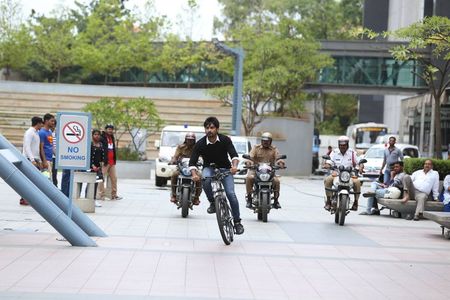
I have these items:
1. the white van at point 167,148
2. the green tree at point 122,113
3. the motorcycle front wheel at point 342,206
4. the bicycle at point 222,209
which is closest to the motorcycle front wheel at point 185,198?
the motorcycle front wheel at point 342,206

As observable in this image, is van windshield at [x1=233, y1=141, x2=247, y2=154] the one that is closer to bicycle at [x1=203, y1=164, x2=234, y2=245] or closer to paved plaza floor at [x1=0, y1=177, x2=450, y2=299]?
paved plaza floor at [x1=0, y1=177, x2=450, y2=299]

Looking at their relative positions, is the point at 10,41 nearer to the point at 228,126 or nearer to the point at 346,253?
the point at 228,126

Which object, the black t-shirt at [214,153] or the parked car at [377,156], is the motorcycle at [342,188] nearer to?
the black t-shirt at [214,153]

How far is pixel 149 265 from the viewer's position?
10.1 metres

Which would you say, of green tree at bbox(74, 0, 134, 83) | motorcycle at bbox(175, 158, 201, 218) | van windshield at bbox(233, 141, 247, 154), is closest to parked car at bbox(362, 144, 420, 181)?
van windshield at bbox(233, 141, 247, 154)

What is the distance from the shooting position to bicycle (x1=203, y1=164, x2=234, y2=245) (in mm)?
12000

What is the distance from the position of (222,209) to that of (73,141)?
2.36 metres

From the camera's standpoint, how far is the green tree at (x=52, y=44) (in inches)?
2317

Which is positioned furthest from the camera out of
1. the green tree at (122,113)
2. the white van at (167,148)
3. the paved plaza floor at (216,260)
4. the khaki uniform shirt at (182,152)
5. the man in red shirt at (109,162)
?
the green tree at (122,113)

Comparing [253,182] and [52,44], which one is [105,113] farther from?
[52,44]

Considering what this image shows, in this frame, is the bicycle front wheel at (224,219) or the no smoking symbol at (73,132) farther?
the no smoking symbol at (73,132)

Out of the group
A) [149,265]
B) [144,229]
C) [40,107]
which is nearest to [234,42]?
[40,107]

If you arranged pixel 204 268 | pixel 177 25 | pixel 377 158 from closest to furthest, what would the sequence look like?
1. pixel 204 268
2. pixel 377 158
3. pixel 177 25

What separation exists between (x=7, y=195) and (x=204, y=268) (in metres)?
10.9
